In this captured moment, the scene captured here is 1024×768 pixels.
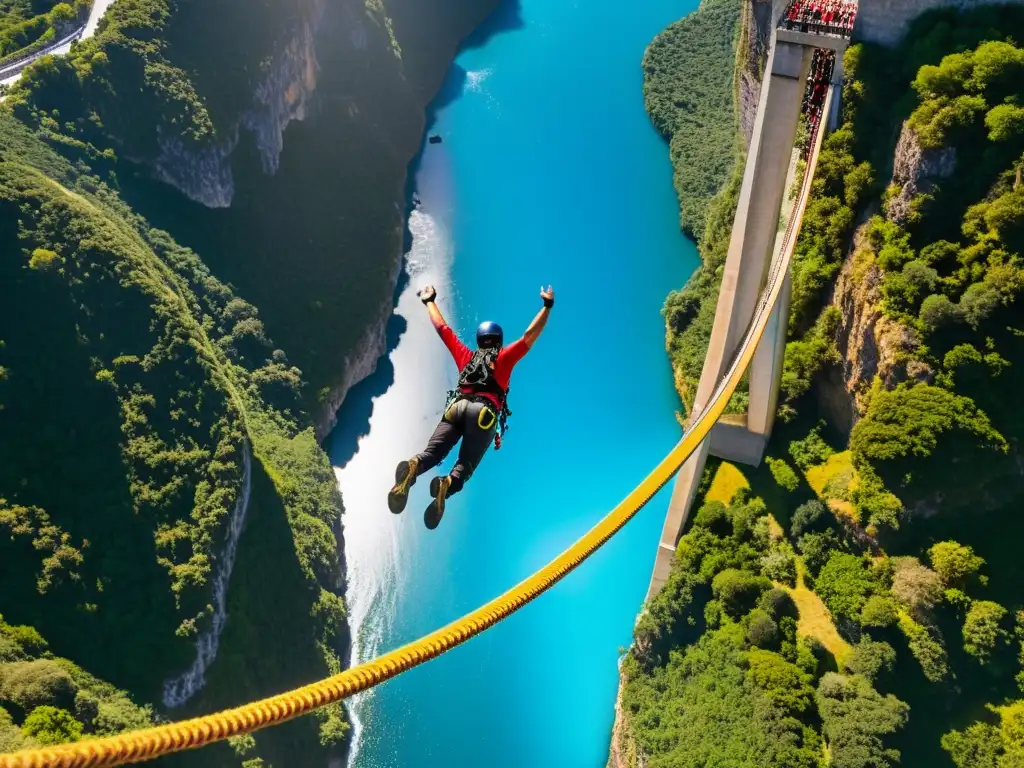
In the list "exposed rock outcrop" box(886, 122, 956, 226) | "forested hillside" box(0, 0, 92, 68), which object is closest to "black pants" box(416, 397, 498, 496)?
"exposed rock outcrop" box(886, 122, 956, 226)

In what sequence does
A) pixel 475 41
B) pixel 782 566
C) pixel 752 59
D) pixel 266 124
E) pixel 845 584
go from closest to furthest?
1. pixel 845 584
2. pixel 782 566
3. pixel 752 59
4. pixel 266 124
5. pixel 475 41

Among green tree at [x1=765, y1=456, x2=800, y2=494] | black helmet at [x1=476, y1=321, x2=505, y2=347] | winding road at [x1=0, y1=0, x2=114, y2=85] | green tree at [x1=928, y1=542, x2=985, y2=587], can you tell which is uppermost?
winding road at [x1=0, y1=0, x2=114, y2=85]

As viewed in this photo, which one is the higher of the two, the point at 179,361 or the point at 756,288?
the point at 756,288

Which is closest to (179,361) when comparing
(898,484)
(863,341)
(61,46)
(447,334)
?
(61,46)

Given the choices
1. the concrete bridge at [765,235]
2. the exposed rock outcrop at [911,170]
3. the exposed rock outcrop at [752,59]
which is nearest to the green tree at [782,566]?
the concrete bridge at [765,235]

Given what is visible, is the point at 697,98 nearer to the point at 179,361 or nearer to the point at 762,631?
the point at 179,361

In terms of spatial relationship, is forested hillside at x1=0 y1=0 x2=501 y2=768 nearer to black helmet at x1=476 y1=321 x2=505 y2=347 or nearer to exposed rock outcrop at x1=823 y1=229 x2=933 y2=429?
black helmet at x1=476 y1=321 x2=505 y2=347

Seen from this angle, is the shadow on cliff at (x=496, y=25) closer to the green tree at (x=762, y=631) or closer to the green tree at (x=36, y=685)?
the green tree at (x=762, y=631)

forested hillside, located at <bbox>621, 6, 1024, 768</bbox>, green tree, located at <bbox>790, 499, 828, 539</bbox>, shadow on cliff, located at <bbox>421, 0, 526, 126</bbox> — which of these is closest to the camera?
forested hillside, located at <bbox>621, 6, 1024, 768</bbox>
